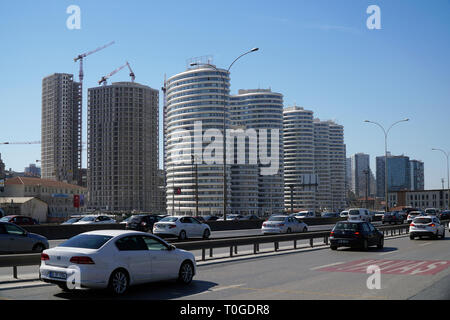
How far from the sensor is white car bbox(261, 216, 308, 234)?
36.1m

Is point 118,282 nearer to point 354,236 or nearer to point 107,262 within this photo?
point 107,262

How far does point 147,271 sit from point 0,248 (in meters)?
9.54

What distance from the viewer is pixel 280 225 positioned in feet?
119

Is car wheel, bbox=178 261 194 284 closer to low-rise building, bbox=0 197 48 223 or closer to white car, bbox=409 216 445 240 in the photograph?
white car, bbox=409 216 445 240

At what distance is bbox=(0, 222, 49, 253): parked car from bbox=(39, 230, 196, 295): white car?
8726mm

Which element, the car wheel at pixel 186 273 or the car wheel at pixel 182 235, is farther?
the car wheel at pixel 182 235

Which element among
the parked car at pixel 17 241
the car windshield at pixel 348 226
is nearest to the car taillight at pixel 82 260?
the parked car at pixel 17 241

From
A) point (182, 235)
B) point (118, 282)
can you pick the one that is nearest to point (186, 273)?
point (118, 282)

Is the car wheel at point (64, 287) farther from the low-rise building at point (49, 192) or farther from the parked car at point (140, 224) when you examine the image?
the low-rise building at point (49, 192)

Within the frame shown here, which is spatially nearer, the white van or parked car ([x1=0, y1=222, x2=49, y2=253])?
parked car ([x1=0, y1=222, x2=49, y2=253])

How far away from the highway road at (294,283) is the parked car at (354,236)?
3885 millimetres

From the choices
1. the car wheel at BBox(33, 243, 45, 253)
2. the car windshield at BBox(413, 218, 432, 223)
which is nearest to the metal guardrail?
the car wheel at BBox(33, 243, 45, 253)

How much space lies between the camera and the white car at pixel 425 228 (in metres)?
32.4

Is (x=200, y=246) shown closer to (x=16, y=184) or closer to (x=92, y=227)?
(x=92, y=227)
